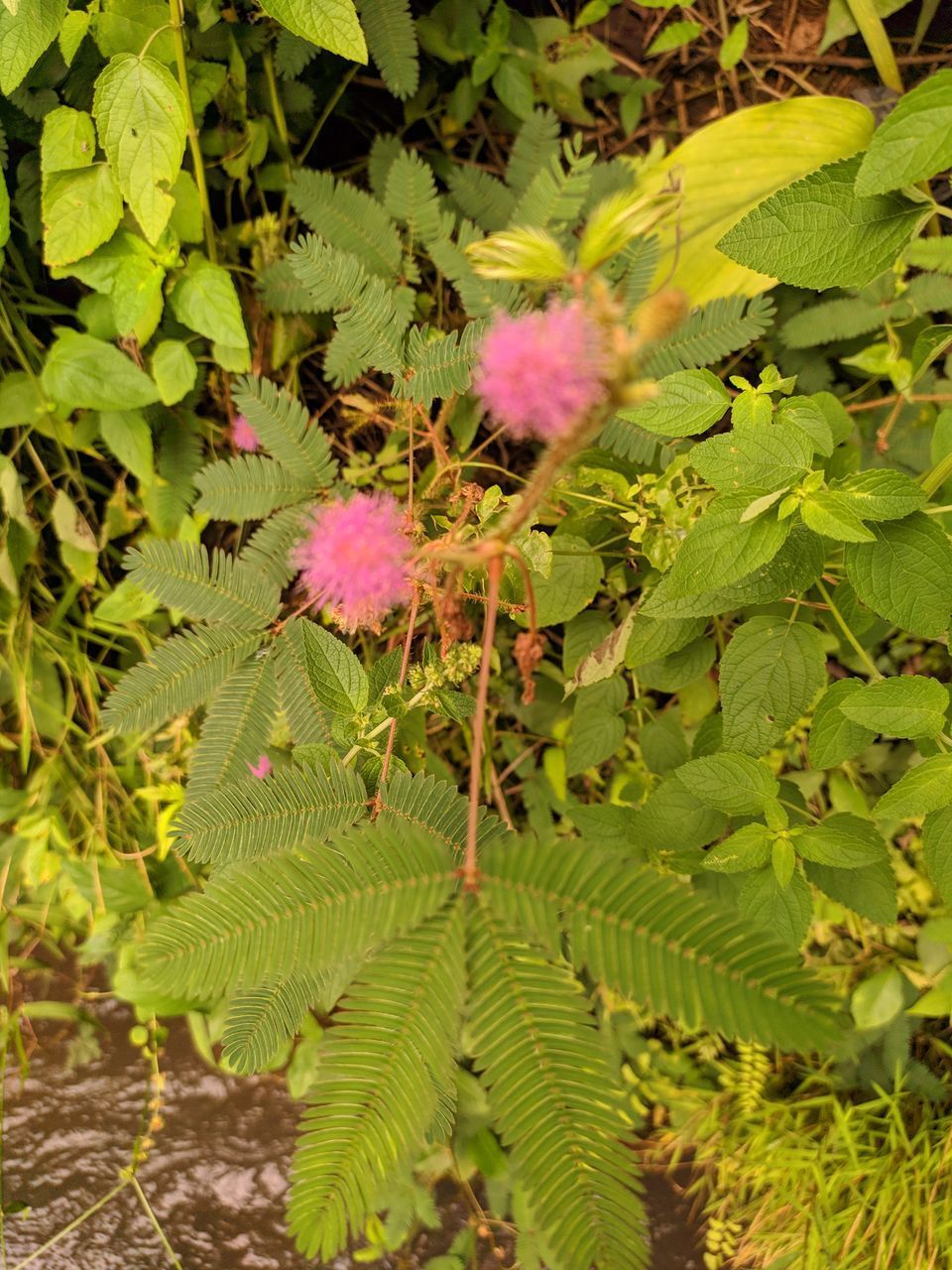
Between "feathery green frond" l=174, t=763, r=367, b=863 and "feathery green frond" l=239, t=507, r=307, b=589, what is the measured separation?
39 cm

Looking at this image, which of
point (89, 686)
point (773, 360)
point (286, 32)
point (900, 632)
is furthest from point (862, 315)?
point (89, 686)

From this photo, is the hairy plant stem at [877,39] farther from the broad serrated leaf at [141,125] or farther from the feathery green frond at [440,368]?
the broad serrated leaf at [141,125]

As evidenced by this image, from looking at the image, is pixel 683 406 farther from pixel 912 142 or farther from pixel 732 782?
pixel 732 782

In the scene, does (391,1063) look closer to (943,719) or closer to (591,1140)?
(591,1140)

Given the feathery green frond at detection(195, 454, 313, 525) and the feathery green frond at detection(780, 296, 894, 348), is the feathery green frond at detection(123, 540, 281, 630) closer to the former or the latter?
the feathery green frond at detection(195, 454, 313, 525)

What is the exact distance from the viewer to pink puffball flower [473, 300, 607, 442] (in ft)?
1.27

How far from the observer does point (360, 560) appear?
2.07 ft

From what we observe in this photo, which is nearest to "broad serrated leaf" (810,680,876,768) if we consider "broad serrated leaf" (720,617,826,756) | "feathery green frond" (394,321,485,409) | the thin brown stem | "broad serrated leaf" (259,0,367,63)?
"broad serrated leaf" (720,617,826,756)

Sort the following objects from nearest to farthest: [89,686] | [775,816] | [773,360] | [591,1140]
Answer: [591,1140] → [775,816] → [773,360] → [89,686]

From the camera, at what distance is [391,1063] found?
470 millimetres

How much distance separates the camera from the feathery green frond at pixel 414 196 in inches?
43.0

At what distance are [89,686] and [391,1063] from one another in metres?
1.15

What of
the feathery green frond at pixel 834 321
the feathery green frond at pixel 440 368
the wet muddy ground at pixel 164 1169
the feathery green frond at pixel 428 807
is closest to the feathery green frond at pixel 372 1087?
the feathery green frond at pixel 428 807

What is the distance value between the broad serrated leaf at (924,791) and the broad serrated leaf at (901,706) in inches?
1.2
